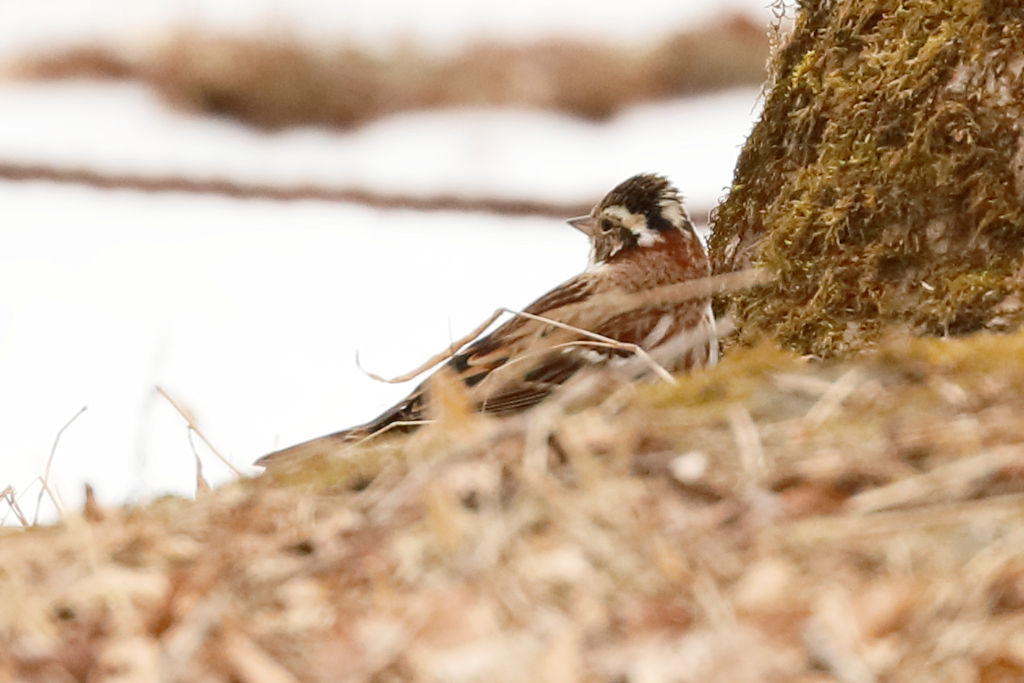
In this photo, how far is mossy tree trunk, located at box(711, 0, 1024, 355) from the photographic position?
244 cm

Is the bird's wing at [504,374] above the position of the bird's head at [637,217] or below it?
below

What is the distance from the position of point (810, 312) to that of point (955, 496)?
1.33 metres

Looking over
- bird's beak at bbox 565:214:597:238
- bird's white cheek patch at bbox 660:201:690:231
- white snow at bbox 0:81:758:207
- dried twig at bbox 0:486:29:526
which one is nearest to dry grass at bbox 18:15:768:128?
white snow at bbox 0:81:758:207

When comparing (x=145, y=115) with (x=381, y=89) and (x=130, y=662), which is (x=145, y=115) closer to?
(x=381, y=89)

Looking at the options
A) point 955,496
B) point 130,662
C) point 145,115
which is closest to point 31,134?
point 145,115

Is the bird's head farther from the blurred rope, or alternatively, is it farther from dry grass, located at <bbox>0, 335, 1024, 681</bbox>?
dry grass, located at <bbox>0, 335, 1024, 681</bbox>

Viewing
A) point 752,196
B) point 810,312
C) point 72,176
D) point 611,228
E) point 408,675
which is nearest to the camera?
point 408,675

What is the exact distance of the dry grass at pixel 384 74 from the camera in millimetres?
1849

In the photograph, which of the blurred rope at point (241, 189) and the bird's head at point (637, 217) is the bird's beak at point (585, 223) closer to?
the bird's head at point (637, 217)

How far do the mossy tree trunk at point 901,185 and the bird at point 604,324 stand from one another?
0.21 meters

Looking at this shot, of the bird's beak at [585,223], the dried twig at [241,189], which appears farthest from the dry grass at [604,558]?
the bird's beak at [585,223]

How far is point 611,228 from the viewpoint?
347cm

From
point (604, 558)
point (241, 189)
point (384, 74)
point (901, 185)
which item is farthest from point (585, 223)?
point (604, 558)

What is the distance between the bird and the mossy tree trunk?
209 millimetres
